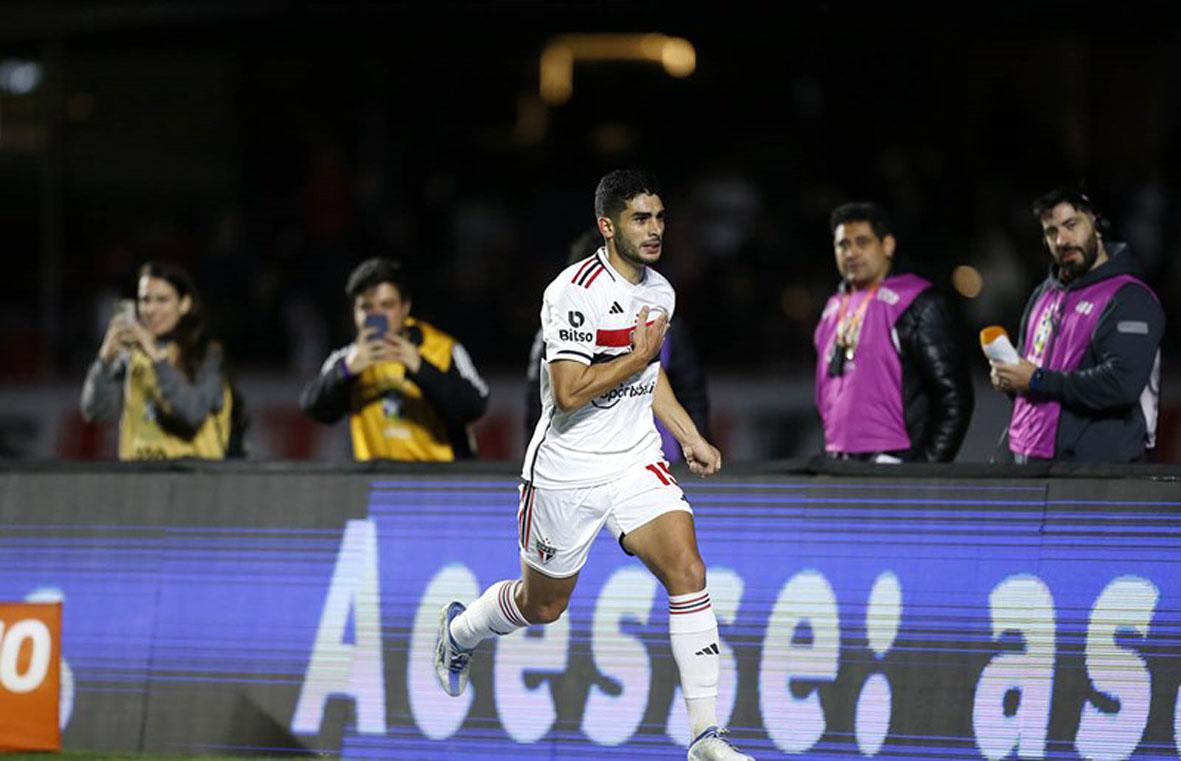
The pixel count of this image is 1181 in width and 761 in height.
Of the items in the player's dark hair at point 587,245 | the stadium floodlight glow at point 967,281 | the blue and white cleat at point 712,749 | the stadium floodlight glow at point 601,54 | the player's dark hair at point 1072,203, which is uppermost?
the stadium floodlight glow at point 601,54

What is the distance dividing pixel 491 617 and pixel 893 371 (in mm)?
2298

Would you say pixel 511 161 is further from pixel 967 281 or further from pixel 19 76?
pixel 967 281

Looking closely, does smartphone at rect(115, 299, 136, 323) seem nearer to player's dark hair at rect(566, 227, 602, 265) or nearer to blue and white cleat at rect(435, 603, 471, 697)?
player's dark hair at rect(566, 227, 602, 265)

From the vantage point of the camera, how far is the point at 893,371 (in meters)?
8.95

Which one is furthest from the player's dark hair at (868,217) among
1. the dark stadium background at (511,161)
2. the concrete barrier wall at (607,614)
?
the dark stadium background at (511,161)

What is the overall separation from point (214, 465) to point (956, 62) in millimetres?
10503

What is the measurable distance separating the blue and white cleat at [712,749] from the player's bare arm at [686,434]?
38.8 inches

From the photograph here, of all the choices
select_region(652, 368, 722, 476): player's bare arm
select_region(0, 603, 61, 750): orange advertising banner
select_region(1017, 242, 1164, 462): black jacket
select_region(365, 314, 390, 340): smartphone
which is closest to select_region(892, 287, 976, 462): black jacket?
select_region(1017, 242, 1164, 462): black jacket

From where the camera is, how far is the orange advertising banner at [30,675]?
8945mm

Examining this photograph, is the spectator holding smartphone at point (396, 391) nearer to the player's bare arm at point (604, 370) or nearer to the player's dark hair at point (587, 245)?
the player's dark hair at point (587, 245)

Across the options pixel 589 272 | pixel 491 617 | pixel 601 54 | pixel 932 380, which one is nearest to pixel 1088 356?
pixel 932 380

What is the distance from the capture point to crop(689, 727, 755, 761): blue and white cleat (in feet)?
22.9

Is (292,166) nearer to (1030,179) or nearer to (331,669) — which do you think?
(1030,179)

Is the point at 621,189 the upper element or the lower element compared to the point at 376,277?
lower
